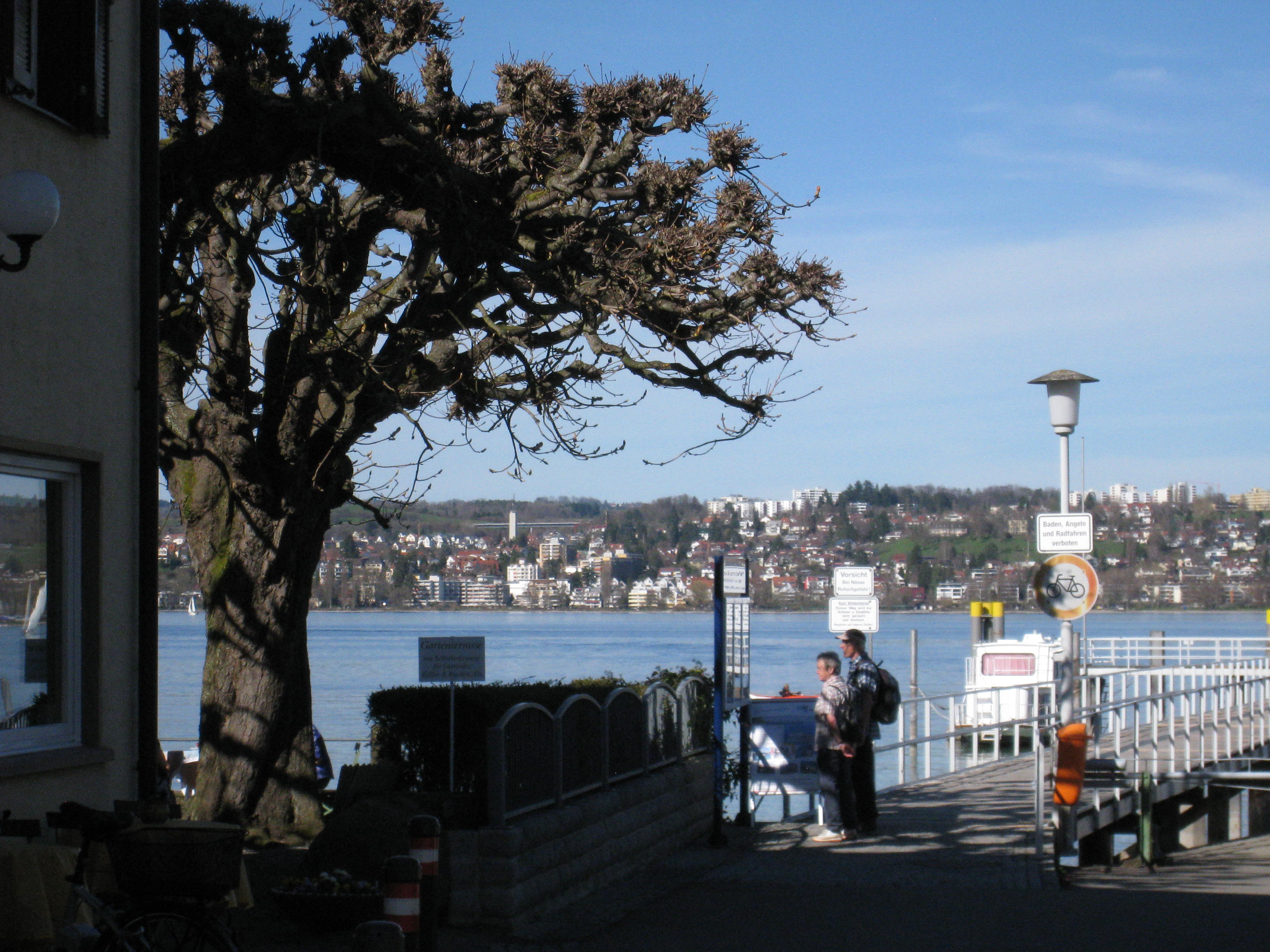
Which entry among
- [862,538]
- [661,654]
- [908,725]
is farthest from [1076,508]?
[862,538]

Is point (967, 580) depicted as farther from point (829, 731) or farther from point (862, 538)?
point (829, 731)

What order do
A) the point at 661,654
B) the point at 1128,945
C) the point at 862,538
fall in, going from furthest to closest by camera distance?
the point at 862,538 → the point at 661,654 → the point at 1128,945

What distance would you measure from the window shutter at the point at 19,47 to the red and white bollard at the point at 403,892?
4.59m

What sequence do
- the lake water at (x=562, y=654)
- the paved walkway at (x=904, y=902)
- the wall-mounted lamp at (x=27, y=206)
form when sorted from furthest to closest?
the lake water at (x=562, y=654) < the paved walkway at (x=904, y=902) < the wall-mounted lamp at (x=27, y=206)

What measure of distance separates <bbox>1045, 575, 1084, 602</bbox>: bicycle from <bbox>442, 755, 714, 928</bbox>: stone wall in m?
3.79

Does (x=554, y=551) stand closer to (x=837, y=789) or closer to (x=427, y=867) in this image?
(x=837, y=789)

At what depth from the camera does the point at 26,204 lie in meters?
6.79

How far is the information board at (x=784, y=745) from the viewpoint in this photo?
15.8 metres

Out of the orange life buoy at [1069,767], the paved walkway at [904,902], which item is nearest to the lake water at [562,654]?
the paved walkway at [904,902]

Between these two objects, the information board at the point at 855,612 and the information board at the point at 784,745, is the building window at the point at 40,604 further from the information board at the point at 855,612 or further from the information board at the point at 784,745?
the information board at the point at 855,612

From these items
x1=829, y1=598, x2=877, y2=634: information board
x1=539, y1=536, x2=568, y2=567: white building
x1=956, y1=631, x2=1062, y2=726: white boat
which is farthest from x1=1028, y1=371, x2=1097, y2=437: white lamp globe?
x1=539, y1=536, x2=568, y2=567: white building

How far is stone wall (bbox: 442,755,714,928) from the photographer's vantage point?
8953mm

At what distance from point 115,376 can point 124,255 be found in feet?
2.44

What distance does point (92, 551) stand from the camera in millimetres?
8180
